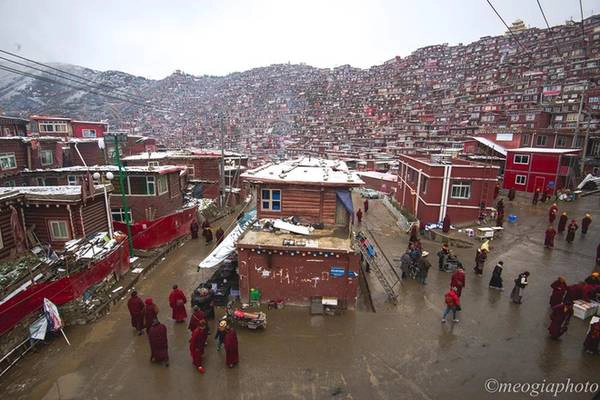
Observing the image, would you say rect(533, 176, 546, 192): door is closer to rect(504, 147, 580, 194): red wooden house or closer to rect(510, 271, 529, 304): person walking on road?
rect(504, 147, 580, 194): red wooden house

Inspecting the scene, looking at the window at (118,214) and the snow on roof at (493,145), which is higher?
the snow on roof at (493,145)

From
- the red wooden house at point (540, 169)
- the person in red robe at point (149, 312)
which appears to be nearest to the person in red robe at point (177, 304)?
the person in red robe at point (149, 312)

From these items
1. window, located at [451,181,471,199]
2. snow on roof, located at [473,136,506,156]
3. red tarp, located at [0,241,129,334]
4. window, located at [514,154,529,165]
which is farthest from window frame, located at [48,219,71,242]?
snow on roof, located at [473,136,506,156]

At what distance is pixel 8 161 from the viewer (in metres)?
23.5

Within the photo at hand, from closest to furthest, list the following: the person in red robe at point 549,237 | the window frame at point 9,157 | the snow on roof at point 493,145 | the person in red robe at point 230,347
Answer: the person in red robe at point 230,347 < the person in red robe at point 549,237 < the window frame at point 9,157 < the snow on roof at point 493,145

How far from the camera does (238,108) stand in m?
157

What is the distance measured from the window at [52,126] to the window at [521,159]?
177 feet

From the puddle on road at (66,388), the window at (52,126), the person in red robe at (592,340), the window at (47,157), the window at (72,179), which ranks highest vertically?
the window at (52,126)

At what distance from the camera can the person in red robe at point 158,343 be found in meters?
8.70

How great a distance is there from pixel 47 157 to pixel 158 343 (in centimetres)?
2910

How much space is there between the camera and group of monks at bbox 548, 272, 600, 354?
9.11 meters

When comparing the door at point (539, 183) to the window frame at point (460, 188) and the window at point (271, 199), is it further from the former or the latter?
the window at point (271, 199)

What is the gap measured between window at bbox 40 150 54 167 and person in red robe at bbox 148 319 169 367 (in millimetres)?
28285

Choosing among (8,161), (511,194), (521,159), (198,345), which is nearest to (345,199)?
(198,345)
